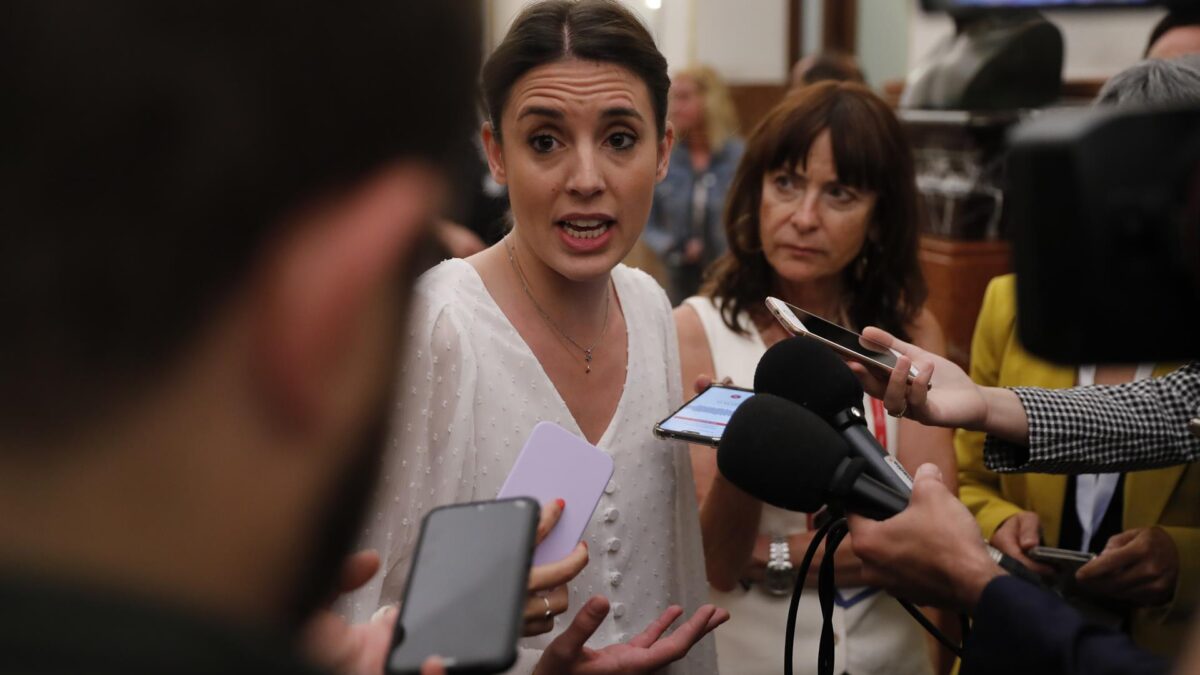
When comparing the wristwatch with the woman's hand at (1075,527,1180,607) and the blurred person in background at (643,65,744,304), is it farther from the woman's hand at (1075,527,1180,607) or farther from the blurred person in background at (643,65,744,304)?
the blurred person in background at (643,65,744,304)

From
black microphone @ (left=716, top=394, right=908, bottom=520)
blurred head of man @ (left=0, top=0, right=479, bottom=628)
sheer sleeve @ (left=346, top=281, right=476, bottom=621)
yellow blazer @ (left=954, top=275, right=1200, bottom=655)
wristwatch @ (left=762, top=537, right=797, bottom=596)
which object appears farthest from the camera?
wristwatch @ (left=762, top=537, right=797, bottom=596)

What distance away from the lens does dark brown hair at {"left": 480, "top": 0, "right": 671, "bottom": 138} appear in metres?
1.60

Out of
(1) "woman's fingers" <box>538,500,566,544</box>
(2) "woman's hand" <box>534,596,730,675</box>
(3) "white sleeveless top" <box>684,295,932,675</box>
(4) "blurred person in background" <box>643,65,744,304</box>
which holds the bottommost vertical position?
(4) "blurred person in background" <box>643,65,744,304</box>

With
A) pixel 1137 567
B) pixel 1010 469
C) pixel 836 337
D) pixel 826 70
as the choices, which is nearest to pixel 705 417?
pixel 836 337

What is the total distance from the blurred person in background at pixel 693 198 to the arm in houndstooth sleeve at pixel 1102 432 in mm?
3456

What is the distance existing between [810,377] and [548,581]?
1.24ft

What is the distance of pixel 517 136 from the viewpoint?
5.28 feet

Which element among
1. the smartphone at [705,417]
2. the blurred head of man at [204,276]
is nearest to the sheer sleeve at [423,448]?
the smartphone at [705,417]

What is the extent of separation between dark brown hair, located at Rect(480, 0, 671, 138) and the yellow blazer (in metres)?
0.62

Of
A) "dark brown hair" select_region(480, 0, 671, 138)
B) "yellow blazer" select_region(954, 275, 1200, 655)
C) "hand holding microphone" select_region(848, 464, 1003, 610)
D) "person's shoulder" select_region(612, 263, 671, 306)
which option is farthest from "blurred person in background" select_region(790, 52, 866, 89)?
"hand holding microphone" select_region(848, 464, 1003, 610)

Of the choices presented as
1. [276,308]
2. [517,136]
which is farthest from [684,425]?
[276,308]

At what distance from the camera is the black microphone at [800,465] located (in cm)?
119

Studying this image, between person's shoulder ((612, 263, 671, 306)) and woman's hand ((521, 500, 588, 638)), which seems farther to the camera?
person's shoulder ((612, 263, 671, 306))

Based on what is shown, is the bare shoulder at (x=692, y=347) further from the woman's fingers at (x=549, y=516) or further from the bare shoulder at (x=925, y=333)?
the woman's fingers at (x=549, y=516)
